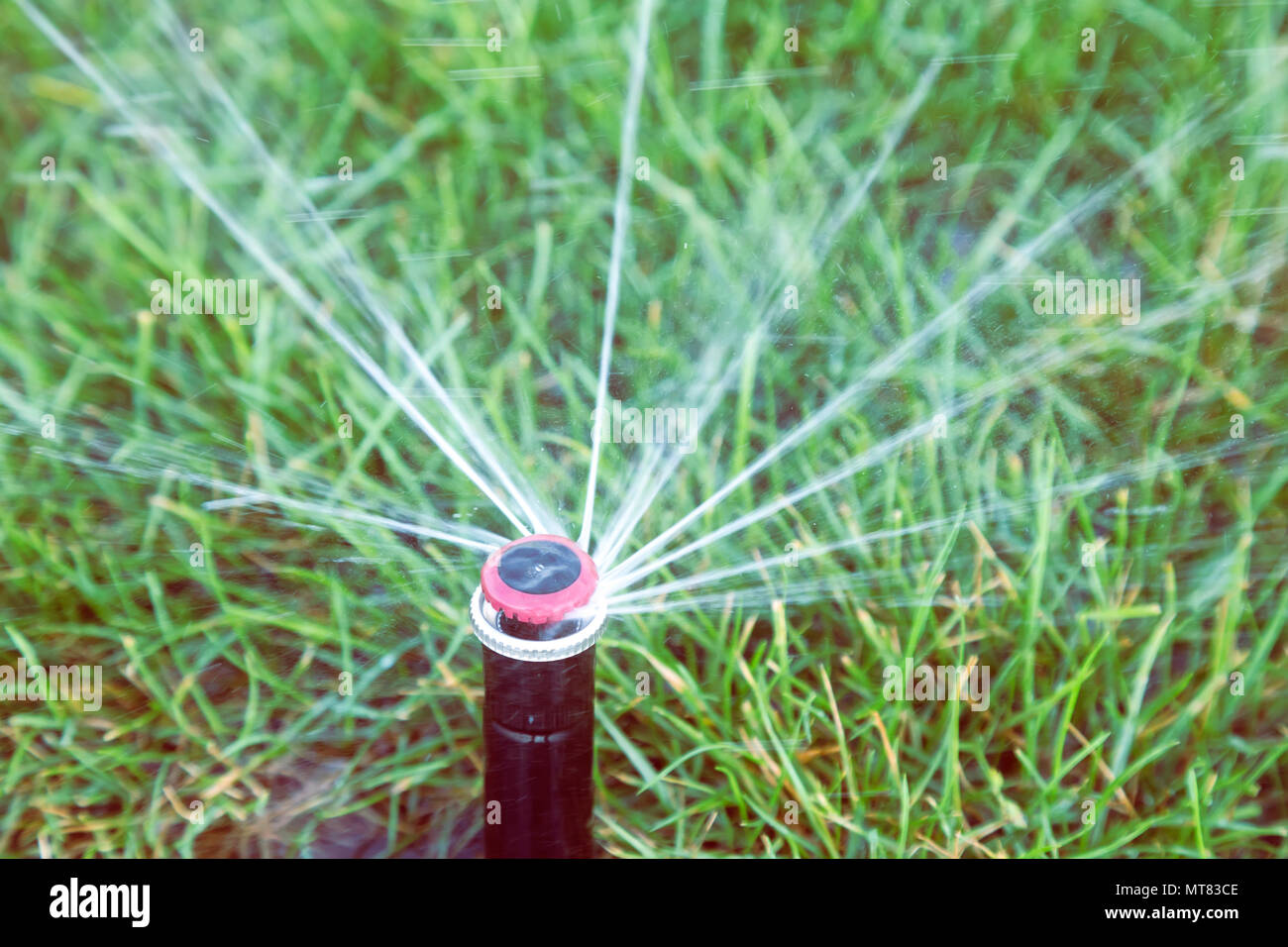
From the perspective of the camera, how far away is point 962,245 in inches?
63.9

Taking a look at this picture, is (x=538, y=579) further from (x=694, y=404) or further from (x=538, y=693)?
(x=694, y=404)

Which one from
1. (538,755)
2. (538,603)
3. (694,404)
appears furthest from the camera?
(694,404)

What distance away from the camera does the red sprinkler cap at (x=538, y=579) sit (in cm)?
105

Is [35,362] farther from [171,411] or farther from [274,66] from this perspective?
[274,66]

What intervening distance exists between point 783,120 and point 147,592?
1028 millimetres

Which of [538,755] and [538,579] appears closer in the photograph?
[538,579]

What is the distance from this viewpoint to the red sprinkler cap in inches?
41.2

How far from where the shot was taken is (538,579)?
1.06 metres

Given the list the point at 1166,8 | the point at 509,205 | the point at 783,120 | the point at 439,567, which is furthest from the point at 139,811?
the point at 1166,8

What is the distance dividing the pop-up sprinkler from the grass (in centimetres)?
15

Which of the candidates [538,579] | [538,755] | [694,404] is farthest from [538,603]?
[694,404]

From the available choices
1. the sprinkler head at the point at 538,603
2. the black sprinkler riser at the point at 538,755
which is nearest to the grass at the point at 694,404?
the black sprinkler riser at the point at 538,755

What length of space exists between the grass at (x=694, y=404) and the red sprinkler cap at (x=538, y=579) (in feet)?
1.30

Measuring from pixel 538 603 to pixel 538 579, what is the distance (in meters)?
0.03
